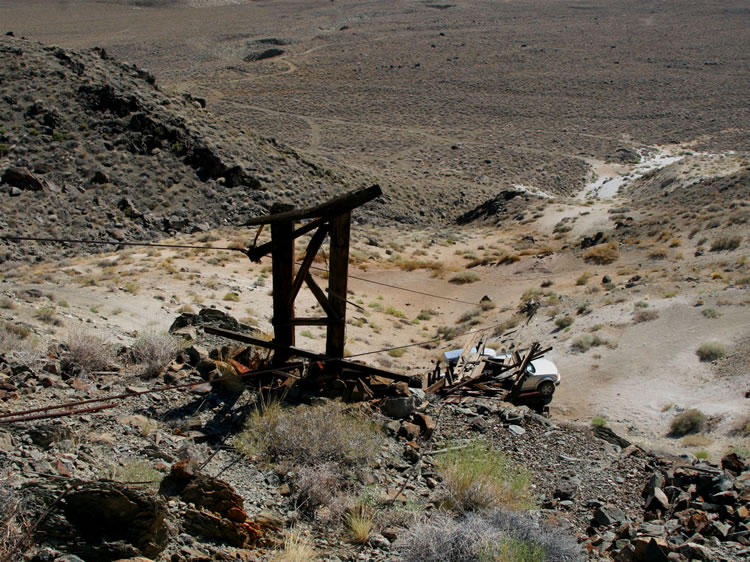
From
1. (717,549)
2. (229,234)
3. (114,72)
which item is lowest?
(229,234)

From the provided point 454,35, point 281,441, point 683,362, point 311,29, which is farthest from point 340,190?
point 311,29

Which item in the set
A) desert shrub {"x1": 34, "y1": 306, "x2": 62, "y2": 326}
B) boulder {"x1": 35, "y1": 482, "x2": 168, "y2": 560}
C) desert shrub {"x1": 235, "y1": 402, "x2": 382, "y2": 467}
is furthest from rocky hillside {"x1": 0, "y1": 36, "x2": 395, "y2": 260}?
boulder {"x1": 35, "y1": 482, "x2": 168, "y2": 560}

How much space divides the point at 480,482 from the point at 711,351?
10410mm

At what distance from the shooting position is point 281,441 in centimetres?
773

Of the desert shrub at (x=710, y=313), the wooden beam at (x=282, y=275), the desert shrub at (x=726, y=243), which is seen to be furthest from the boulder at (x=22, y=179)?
the desert shrub at (x=726, y=243)

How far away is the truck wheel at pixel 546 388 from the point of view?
13.2m

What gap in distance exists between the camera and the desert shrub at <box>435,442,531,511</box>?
6.93m

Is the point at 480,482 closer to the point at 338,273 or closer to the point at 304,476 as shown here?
the point at 304,476

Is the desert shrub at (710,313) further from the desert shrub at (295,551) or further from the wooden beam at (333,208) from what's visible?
the desert shrub at (295,551)

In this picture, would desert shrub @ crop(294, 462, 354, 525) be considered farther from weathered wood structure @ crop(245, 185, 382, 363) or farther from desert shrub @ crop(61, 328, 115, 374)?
desert shrub @ crop(61, 328, 115, 374)

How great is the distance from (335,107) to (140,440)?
6242 centimetres

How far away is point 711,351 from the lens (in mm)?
15164

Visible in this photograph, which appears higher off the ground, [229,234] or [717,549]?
[717,549]

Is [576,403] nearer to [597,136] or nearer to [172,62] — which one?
[597,136]
